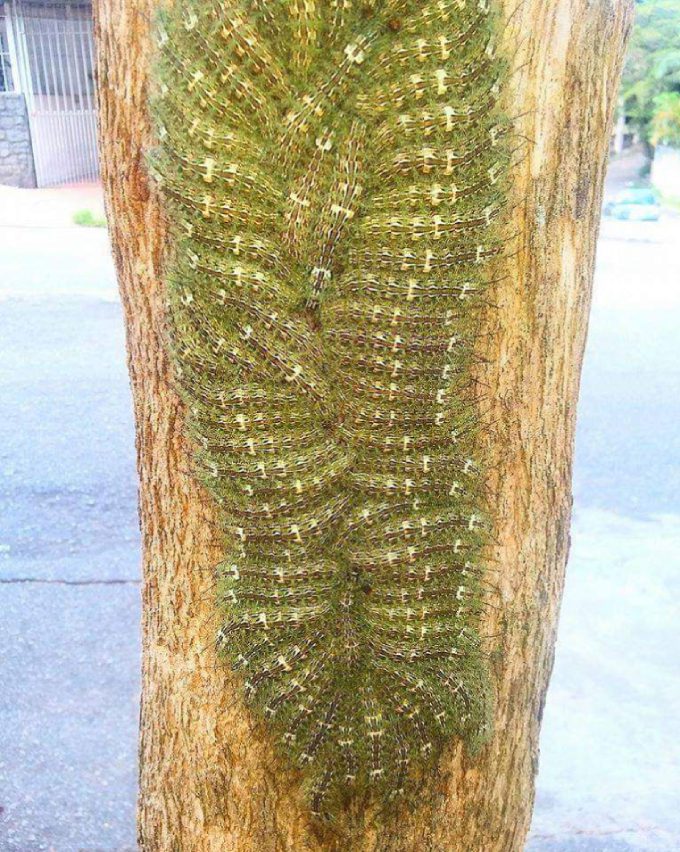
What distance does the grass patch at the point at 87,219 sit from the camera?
25.3ft

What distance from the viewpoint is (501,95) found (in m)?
0.86

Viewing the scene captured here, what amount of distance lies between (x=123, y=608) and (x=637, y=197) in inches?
310

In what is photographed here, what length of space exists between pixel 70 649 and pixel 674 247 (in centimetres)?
688

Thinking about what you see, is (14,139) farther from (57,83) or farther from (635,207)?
(635,207)

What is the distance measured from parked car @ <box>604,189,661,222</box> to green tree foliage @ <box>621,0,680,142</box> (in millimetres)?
1377

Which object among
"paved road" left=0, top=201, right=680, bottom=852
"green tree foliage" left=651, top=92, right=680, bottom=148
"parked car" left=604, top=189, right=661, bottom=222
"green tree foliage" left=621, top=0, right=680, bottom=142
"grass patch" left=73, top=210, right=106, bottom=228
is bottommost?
"paved road" left=0, top=201, right=680, bottom=852

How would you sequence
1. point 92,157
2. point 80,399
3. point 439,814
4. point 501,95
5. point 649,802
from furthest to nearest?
point 92,157 → point 80,399 → point 649,802 → point 439,814 → point 501,95

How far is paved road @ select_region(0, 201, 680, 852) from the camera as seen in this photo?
224 centimetres

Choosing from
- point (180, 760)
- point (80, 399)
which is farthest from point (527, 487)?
point (80, 399)

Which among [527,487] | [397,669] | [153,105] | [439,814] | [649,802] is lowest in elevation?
[649,802]

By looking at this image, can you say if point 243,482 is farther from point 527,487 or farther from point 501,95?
point 501,95

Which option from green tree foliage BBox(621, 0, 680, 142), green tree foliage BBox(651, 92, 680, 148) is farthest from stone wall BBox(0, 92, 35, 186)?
green tree foliage BBox(651, 92, 680, 148)

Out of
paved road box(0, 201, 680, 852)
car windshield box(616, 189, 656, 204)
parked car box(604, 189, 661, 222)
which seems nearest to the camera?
paved road box(0, 201, 680, 852)

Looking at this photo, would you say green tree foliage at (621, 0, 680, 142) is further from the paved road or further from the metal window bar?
the metal window bar
